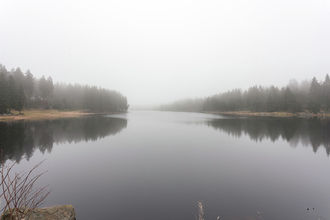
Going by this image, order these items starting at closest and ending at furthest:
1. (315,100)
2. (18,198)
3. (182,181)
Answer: (18,198) → (182,181) → (315,100)

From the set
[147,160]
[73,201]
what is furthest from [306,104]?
[73,201]

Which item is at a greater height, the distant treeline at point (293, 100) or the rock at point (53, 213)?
the distant treeline at point (293, 100)

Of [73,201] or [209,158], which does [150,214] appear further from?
[209,158]

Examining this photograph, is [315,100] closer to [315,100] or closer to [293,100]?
[315,100]

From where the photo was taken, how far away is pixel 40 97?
284ft

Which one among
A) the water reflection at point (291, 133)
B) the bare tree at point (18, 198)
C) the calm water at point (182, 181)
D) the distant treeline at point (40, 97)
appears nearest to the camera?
the bare tree at point (18, 198)

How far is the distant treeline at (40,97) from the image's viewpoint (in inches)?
2260

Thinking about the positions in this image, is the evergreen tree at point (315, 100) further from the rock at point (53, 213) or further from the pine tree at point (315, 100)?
the rock at point (53, 213)

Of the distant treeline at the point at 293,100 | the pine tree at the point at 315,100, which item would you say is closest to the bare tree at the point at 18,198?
the distant treeline at the point at 293,100

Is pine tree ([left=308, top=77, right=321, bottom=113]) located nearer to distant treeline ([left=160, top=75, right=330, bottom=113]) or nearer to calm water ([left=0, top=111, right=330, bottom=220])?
distant treeline ([left=160, top=75, right=330, bottom=113])

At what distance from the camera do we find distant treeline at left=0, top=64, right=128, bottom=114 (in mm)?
57403

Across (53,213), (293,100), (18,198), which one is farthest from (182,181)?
(293,100)

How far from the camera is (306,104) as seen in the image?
8325 centimetres

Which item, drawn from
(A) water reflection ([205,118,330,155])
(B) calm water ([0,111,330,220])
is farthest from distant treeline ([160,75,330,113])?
(B) calm water ([0,111,330,220])
